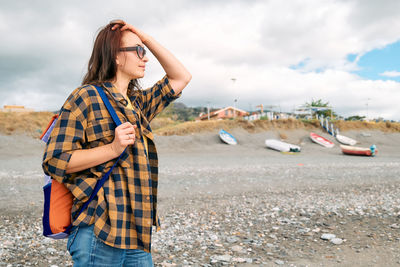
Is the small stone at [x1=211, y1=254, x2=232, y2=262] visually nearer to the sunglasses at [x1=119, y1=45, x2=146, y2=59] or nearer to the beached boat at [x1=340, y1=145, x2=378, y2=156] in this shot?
the sunglasses at [x1=119, y1=45, x2=146, y2=59]

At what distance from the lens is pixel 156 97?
97.7 inches

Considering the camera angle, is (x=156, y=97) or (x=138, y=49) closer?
(x=138, y=49)

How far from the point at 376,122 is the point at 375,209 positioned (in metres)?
34.0

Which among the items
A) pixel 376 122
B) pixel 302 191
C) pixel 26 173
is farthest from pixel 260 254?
pixel 376 122

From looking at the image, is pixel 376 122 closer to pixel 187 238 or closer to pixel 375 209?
pixel 375 209

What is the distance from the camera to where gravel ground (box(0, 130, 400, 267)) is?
4.84m

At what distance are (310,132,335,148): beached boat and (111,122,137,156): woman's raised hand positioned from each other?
101 ft

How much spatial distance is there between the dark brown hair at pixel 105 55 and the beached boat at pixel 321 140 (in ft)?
101

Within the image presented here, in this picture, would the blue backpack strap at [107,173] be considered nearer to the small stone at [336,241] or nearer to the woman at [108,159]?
the woman at [108,159]

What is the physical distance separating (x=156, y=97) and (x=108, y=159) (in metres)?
0.83

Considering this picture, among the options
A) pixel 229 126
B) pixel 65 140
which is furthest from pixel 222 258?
pixel 229 126

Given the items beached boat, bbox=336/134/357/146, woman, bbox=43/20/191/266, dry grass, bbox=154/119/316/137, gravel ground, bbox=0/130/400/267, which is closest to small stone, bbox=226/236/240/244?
gravel ground, bbox=0/130/400/267

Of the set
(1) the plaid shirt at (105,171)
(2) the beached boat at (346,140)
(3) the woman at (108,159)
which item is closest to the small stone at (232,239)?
(3) the woman at (108,159)

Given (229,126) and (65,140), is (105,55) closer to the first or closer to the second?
(65,140)
